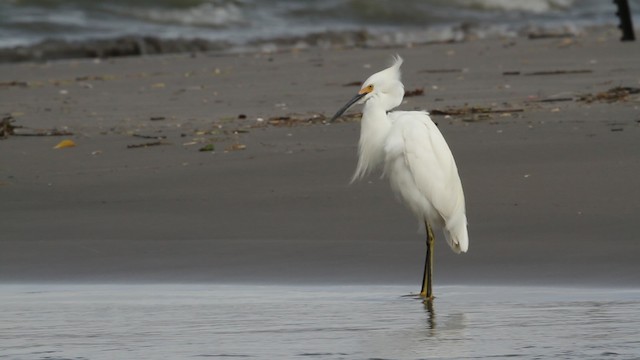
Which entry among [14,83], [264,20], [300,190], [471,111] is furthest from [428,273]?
[264,20]

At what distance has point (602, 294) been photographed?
23.4ft

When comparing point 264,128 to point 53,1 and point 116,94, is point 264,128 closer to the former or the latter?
point 116,94

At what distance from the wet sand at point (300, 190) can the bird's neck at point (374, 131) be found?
43cm

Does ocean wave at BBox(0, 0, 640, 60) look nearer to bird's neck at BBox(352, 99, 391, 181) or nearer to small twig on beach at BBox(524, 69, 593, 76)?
small twig on beach at BBox(524, 69, 593, 76)

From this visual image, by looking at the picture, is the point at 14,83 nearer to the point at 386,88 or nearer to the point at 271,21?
the point at 386,88

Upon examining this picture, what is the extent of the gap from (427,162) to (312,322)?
185 cm

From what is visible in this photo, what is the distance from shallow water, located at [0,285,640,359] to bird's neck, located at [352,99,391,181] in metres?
1.03

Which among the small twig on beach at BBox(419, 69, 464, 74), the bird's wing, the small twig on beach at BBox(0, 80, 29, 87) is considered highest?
the small twig on beach at BBox(419, 69, 464, 74)

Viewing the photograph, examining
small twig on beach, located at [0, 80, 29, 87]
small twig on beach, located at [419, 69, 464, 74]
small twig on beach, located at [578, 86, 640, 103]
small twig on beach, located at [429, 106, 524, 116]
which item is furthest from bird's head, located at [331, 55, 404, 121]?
small twig on beach, located at [0, 80, 29, 87]

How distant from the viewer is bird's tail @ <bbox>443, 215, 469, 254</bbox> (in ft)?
25.8

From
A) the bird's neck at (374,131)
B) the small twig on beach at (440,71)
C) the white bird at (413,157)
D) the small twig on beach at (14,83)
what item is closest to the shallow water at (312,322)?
the white bird at (413,157)

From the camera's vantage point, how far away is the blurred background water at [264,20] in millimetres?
23344

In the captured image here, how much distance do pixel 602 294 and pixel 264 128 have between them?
508 centimetres

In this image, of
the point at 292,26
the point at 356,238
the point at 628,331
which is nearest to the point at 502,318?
the point at 628,331
